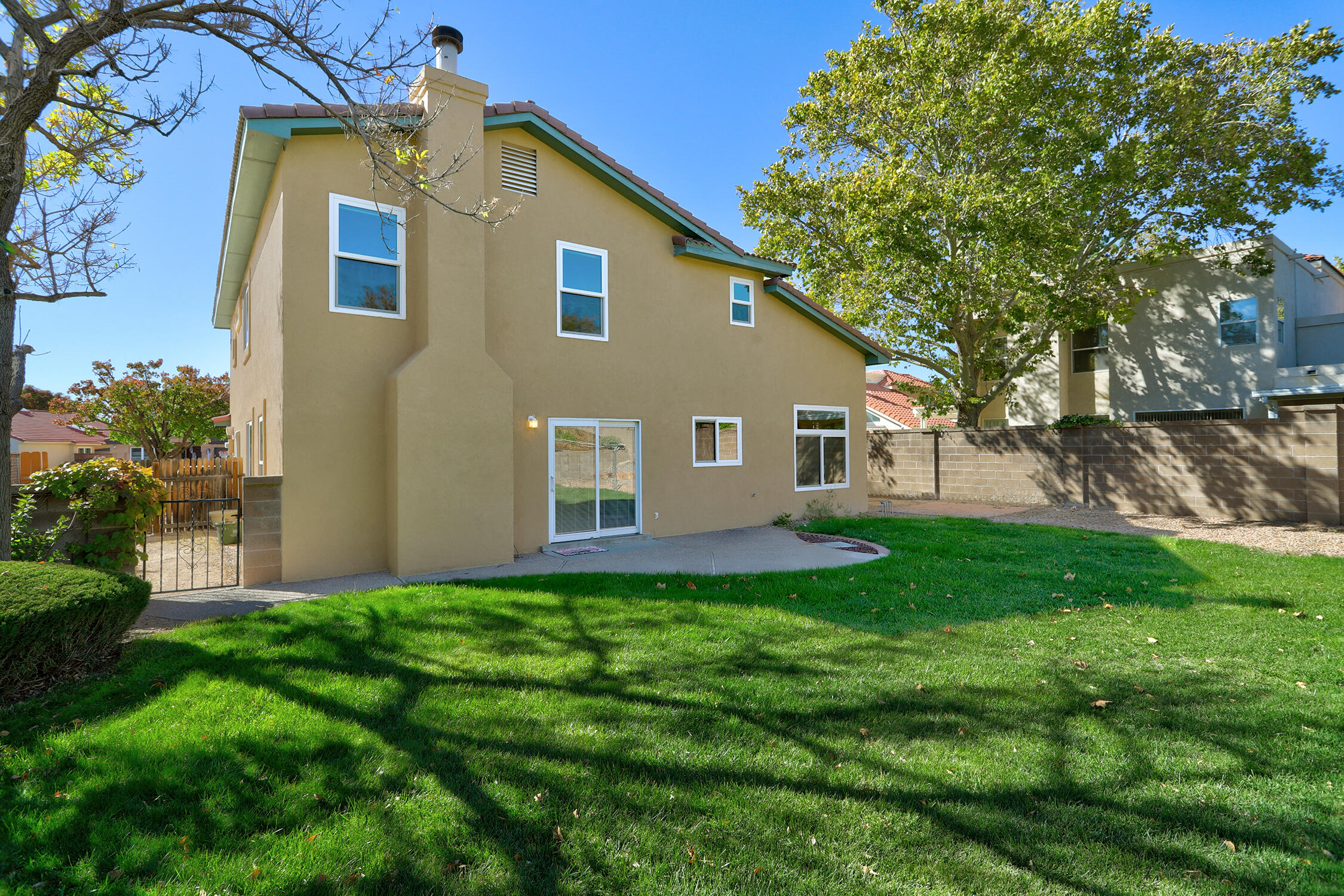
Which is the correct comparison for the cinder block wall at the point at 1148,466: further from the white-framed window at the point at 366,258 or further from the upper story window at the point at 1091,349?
the white-framed window at the point at 366,258

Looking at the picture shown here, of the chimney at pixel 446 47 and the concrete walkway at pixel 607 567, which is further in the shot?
the chimney at pixel 446 47

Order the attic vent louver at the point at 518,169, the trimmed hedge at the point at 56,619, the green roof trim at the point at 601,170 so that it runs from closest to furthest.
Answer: the trimmed hedge at the point at 56,619 < the green roof trim at the point at 601,170 < the attic vent louver at the point at 518,169

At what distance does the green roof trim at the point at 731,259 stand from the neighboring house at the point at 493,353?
2.0 inches

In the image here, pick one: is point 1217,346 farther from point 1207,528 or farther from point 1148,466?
point 1207,528

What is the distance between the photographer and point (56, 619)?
4242 millimetres

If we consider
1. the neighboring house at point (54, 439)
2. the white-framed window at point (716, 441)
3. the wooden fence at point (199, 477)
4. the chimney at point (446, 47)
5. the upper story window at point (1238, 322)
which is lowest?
the wooden fence at point (199, 477)

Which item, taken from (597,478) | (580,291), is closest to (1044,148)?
(580,291)

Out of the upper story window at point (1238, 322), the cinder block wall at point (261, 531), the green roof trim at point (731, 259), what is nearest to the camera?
the cinder block wall at point (261, 531)

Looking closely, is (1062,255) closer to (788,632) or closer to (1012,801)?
(788,632)

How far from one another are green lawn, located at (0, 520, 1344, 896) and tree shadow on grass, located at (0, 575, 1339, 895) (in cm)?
2

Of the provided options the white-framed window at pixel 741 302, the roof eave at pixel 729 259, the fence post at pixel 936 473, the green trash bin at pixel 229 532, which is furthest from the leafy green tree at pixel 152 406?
the fence post at pixel 936 473

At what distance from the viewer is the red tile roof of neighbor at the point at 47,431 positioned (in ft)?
107

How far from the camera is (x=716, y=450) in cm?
1259

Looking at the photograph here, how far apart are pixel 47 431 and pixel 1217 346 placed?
5329cm
